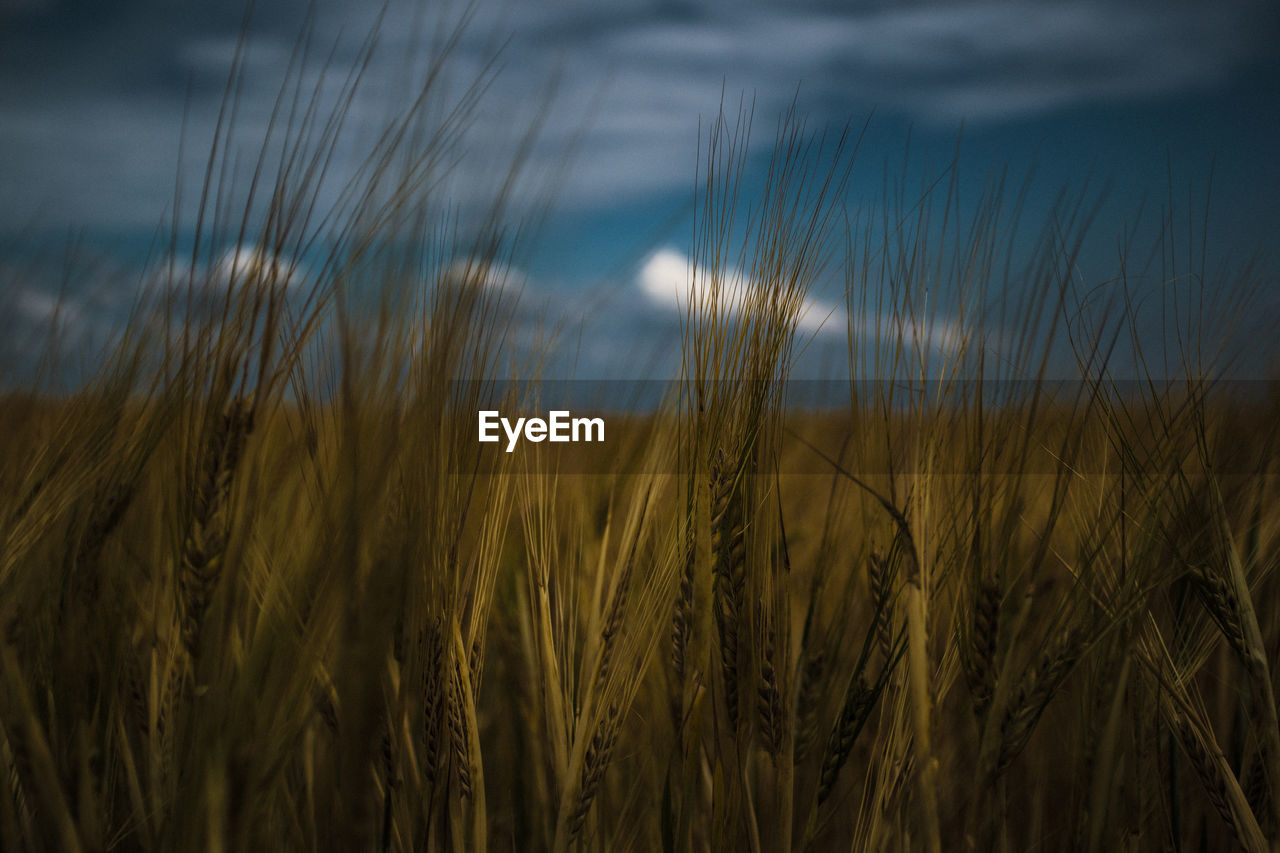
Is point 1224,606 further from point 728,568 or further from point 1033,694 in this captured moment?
point 728,568

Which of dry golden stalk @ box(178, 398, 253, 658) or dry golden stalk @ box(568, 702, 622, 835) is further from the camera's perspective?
dry golden stalk @ box(568, 702, 622, 835)

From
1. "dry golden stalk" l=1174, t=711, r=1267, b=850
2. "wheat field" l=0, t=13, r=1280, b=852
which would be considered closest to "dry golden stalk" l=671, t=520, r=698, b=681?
"wheat field" l=0, t=13, r=1280, b=852

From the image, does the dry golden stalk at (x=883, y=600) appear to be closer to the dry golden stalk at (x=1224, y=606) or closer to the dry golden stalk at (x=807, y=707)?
the dry golden stalk at (x=807, y=707)

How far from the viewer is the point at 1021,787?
109cm

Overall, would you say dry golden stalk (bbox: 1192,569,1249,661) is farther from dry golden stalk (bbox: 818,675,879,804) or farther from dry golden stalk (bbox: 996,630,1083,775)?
dry golden stalk (bbox: 818,675,879,804)

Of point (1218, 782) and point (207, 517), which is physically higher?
point (207, 517)

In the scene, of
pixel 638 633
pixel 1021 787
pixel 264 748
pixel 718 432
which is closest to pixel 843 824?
pixel 1021 787

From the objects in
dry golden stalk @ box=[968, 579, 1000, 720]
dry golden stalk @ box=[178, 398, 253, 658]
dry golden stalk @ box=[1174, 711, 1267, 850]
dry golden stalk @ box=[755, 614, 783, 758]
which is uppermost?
dry golden stalk @ box=[178, 398, 253, 658]

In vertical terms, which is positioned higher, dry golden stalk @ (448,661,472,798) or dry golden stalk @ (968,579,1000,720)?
dry golden stalk @ (968,579,1000,720)

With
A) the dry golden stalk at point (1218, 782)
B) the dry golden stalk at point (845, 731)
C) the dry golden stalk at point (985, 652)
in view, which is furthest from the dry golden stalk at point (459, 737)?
the dry golden stalk at point (1218, 782)

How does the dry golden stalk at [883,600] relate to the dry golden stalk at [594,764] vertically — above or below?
above

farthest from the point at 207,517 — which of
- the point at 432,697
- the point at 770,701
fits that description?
the point at 770,701

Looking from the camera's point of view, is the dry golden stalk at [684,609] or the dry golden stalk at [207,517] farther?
the dry golden stalk at [684,609]

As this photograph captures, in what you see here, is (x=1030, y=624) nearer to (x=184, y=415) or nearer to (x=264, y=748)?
(x=264, y=748)
